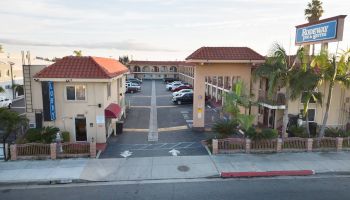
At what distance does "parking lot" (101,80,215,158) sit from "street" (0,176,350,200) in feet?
12.7

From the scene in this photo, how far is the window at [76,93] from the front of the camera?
56.4ft

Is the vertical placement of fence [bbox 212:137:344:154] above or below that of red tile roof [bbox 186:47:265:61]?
below

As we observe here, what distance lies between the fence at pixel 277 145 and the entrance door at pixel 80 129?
9.04m

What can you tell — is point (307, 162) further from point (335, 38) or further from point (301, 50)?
point (335, 38)

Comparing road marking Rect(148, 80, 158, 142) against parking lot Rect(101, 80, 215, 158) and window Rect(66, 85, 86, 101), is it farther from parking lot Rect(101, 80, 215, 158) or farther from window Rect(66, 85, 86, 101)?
window Rect(66, 85, 86, 101)

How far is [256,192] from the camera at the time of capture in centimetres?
1127

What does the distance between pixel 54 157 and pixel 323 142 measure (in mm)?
16644

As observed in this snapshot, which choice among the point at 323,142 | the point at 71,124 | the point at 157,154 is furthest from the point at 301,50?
the point at 71,124

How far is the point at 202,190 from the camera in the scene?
11508mm

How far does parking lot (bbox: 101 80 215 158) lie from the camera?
16.7m

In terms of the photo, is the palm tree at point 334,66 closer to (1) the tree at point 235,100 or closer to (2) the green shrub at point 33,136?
(1) the tree at point 235,100

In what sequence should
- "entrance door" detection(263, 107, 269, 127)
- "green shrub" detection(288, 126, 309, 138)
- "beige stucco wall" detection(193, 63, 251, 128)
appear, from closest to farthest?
"green shrub" detection(288, 126, 309, 138), "beige stucco wall" detection(193, 63, 251, 128), "entrance door" detection(263, 107, 269, 127)

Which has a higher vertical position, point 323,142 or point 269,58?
point 269,58

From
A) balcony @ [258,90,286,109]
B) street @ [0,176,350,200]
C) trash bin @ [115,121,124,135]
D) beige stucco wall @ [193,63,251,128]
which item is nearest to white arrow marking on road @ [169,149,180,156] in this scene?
street @ [0,176,350,200]
